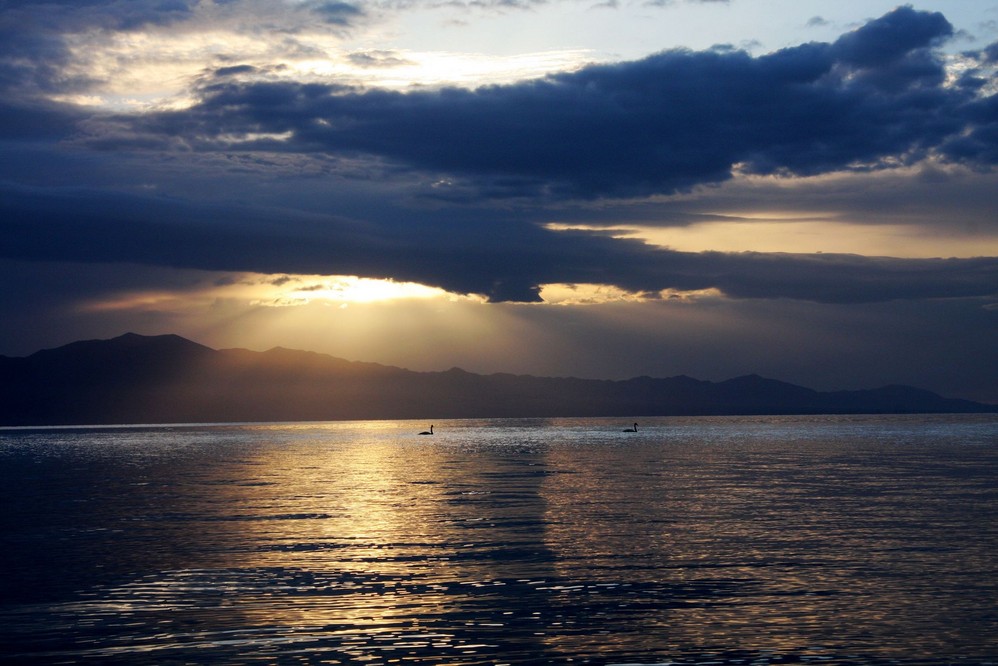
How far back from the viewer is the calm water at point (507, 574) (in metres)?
23.9

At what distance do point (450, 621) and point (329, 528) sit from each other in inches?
800

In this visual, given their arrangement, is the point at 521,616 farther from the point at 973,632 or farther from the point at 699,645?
the point at 973,632

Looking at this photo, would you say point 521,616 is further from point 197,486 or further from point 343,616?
point 197,486

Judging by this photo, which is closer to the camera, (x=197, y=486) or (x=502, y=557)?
(x=502, y=557)

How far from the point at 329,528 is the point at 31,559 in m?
12.6

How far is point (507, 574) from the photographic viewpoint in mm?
33094

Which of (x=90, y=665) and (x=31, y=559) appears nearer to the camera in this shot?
(x=90, y=665)

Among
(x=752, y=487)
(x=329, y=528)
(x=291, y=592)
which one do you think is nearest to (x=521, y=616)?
(x=291, y=592)

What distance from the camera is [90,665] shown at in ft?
73.5

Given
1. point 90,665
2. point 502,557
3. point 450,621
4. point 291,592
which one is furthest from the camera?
point 502,557

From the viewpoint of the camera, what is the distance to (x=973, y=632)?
24641 mm

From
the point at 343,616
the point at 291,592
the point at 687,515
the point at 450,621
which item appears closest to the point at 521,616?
the point at 450,621

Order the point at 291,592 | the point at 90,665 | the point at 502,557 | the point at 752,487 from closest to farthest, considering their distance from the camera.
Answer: the point at 90,665 < the point at 291,592 < the point at 502,557 < the point at 752,487

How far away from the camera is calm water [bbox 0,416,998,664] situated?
2388 centimetres
